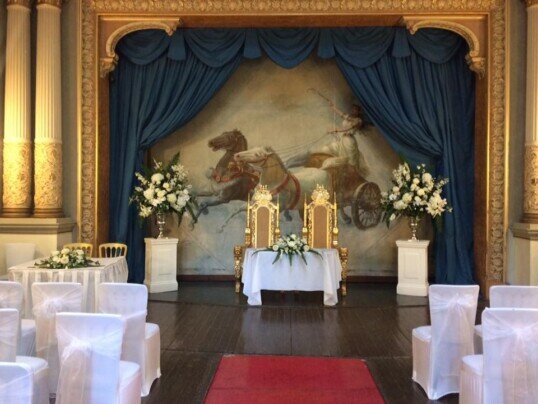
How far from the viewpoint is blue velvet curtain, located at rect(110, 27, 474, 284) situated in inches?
380

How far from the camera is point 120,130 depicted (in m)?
9.95

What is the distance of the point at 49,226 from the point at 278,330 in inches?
157

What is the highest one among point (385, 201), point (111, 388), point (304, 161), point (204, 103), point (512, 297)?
point (204, 103)

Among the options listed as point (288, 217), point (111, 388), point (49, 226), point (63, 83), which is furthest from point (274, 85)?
point (111, 388)

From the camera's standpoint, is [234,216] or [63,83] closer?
[63,83]

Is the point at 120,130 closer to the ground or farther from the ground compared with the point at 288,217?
farther from the ground

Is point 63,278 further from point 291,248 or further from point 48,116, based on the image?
point 48,116

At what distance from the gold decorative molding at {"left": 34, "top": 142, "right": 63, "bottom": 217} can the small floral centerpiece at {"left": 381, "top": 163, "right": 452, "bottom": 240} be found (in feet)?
17.2

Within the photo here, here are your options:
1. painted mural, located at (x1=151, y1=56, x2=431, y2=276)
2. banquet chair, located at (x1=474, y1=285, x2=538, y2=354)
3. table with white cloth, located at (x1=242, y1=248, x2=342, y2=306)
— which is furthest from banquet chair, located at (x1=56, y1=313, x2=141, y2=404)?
painted mural, located at (x1=151, y1=56, x2=431, y2=276)

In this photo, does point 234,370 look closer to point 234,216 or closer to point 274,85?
point 234,216

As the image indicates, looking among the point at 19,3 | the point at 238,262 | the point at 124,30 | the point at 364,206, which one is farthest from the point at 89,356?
the point at 364,206

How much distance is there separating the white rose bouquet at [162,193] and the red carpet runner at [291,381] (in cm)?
397

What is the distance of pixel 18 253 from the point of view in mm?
8336

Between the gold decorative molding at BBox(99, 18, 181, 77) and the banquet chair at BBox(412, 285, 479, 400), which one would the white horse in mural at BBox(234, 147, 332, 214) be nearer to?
the gold decorative molding at BBox(99, 18, 181, 77)
